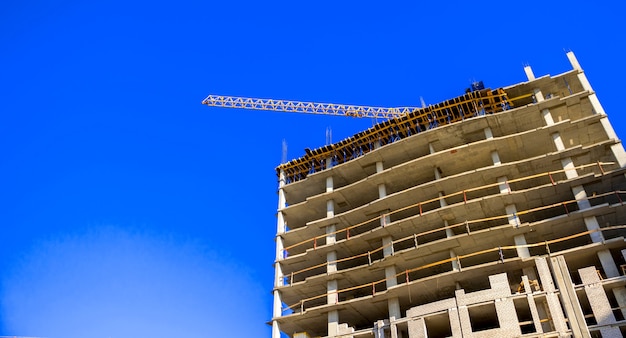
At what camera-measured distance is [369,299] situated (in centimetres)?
2798

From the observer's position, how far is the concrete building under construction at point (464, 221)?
23453 millimetres

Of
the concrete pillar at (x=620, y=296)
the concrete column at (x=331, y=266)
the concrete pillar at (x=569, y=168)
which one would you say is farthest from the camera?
the concrete column at (x=331, y=266)

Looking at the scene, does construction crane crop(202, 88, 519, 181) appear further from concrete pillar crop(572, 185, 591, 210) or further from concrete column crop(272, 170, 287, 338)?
concrete pillar crop(572, 185, 591, 210)

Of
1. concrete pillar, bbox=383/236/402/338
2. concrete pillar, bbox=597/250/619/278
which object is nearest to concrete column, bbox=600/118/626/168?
concrete pillar, bbox=597/250/619/278

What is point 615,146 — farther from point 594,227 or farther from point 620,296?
point 620,296

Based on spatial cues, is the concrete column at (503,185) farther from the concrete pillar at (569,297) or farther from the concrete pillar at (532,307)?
the concrete pillar at (569,297)

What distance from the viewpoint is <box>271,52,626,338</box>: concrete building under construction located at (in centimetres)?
2345

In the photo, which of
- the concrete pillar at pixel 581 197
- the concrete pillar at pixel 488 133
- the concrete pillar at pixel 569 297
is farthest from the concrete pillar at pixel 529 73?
the concrete pillar at pixel 569 297

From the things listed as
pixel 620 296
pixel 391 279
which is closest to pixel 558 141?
pixel 620 296

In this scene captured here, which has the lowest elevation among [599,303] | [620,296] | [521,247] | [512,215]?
[599,303]

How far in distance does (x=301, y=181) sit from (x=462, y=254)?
40.8 ft

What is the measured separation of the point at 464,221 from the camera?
29.0 m

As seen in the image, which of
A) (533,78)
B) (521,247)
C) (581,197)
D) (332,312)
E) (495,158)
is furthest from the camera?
(533,78)

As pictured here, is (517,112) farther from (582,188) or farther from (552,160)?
(582,188)
